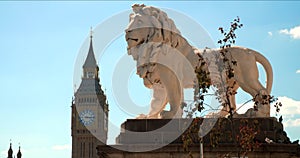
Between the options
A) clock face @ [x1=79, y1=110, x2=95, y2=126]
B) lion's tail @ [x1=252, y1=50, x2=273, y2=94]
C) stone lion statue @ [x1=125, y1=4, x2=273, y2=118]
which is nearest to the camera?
stone lion statue @ [x1=125, y1=4, x2=273, y2=118]

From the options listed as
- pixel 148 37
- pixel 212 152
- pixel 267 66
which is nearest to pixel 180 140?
pixel 212 152

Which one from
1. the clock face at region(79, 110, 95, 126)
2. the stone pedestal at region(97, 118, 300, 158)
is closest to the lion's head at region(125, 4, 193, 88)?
the stone pedestal at region(97, 118, 300, 158)

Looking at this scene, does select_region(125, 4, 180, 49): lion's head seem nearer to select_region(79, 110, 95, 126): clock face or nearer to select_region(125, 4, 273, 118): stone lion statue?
select_region(125, 4, 273, 118): stone lion statue

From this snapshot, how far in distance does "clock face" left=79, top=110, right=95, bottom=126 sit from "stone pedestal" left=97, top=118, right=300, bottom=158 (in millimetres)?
91331

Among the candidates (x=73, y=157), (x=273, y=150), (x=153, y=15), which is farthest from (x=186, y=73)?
(x=73, y=157)

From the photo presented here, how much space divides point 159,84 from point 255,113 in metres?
2.65

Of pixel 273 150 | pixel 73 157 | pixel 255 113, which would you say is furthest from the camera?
pixel 73 157

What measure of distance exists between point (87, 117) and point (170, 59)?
9446 cm

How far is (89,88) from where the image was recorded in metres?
116

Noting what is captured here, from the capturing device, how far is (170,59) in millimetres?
14664

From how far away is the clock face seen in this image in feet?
349

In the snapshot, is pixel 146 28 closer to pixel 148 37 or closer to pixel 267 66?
pixel 148 37

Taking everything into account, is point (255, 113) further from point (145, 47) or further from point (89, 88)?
point (89, 88)

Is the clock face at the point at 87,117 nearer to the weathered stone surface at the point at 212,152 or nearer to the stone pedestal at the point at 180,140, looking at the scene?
the stone pedestal at the point at 180,140
